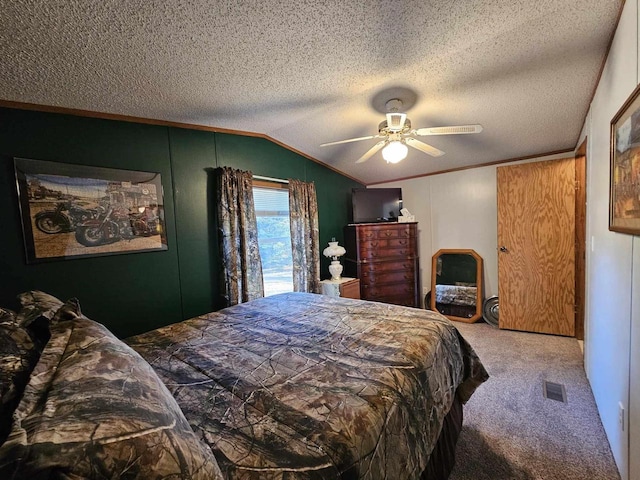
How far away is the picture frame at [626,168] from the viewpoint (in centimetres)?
121

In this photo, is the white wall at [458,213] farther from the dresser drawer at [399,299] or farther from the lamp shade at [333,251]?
the lamp shade at [333,251]

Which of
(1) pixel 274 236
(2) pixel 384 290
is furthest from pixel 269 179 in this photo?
(2) pixel 384 290

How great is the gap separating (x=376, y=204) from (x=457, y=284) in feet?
5.63

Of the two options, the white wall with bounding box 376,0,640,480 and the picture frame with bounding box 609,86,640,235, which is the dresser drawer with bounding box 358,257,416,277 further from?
the picture frame with bounding box 609,86,640,235

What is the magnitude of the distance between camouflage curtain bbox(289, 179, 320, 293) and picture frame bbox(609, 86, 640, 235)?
2.79m

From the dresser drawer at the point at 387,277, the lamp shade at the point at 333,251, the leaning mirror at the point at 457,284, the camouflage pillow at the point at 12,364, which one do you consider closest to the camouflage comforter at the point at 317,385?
the camouflage pillow at the point at 12,364

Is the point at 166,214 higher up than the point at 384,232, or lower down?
higher up

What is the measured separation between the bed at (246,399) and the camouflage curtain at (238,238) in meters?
0.93

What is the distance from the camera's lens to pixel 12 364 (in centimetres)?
76

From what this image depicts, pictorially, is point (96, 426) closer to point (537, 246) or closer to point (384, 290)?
point (384, 290)

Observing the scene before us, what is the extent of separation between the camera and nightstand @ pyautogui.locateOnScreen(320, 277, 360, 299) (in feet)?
12.5

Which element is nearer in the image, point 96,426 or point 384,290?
point 96,426

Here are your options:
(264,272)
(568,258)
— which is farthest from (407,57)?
(568,258)

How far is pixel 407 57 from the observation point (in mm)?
1854
